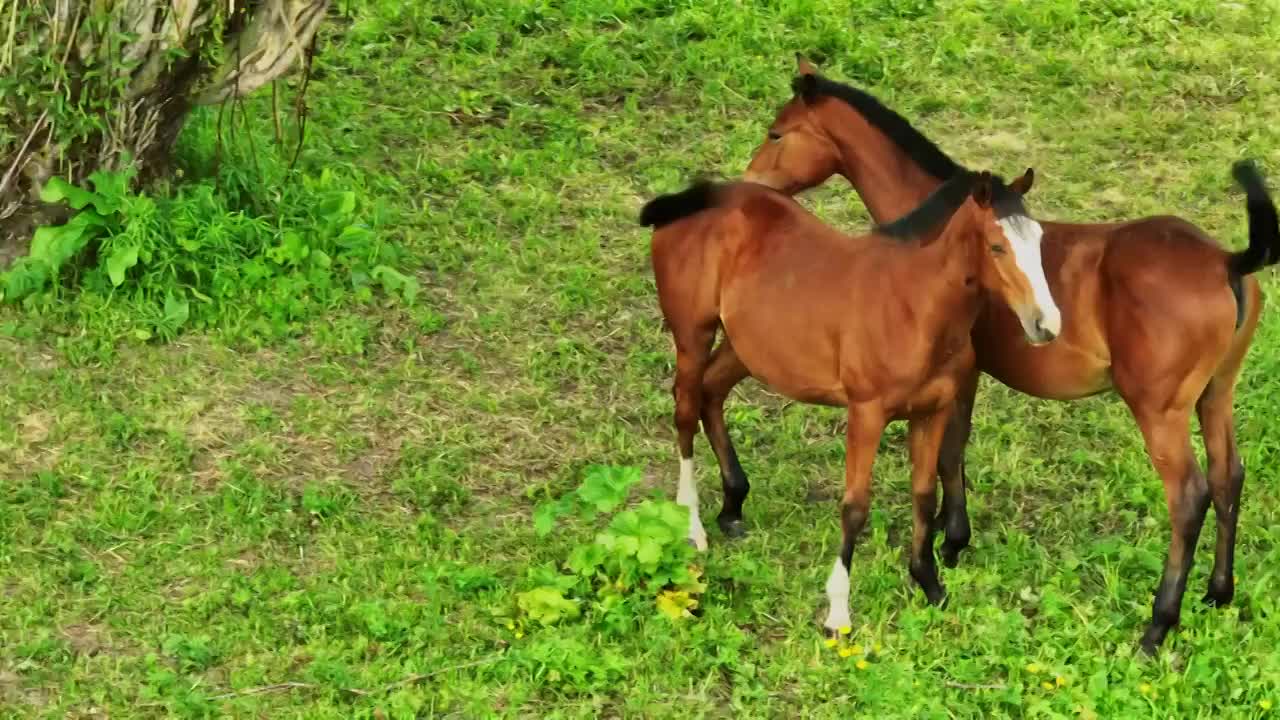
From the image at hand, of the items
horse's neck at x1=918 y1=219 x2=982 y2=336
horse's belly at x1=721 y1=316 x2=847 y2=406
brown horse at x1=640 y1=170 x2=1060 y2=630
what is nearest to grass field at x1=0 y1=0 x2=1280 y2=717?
brown horse at x1=640 y1=170 x2=1060 y2=630

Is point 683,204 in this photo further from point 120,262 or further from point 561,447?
point 120,262

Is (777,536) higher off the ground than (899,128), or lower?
lower

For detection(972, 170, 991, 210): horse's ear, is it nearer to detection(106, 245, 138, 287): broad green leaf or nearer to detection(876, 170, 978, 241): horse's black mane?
detection(876, 170, 978, 241): horse's black mane

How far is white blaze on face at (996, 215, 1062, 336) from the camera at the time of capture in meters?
4.84

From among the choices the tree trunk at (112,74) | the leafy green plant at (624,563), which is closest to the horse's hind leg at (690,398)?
the leafy green plant at (624,563)

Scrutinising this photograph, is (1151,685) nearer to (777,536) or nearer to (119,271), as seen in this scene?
(777,536)

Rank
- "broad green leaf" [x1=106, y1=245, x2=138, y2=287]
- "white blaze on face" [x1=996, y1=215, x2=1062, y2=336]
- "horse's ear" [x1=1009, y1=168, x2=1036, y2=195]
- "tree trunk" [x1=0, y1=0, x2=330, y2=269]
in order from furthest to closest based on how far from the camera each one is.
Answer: "broad green leaf" [x1=106, y1=245, x2=138, y2=287] → "tree trunk" [x1=0, y1=0, x2=330, y2=269] → "horse's ear" [x1=1009, y1=168, x2=1036, y2=195] → "white blaze on face" [x1=996, y1=215, x2=1062, y2=336]

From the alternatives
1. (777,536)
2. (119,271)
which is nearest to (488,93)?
(119,271)

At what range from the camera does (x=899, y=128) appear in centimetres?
588

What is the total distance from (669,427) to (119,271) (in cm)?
247

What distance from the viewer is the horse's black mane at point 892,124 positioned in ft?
Answer: 19.1

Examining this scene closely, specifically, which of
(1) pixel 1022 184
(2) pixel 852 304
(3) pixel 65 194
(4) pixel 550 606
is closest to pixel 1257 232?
(1) pixel 1022 184

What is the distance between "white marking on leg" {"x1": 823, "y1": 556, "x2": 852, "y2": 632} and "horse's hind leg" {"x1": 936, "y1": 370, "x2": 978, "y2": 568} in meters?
0.59

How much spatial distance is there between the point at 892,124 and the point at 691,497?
1.53 m
